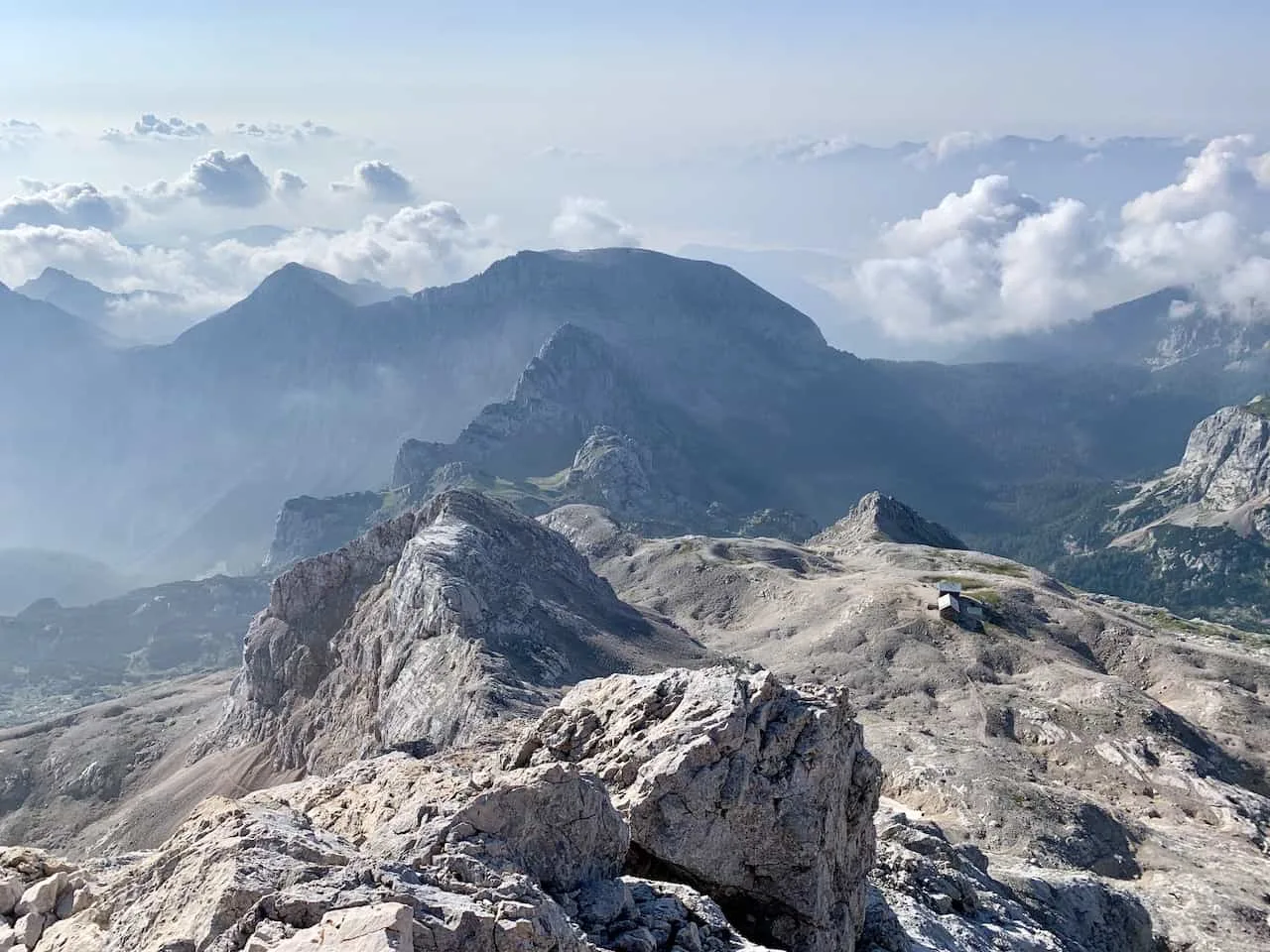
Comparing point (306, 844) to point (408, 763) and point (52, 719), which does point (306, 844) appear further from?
point (52, 719)

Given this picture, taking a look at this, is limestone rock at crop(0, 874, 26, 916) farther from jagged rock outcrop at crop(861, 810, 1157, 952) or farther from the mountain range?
jagged rock outcrop at crop(861, 810, 1157, 952)

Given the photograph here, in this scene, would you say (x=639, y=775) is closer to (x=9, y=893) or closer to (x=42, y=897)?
(x=42, y=897)

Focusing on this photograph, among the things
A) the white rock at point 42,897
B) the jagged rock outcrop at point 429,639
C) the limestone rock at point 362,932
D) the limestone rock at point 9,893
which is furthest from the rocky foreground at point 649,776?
the limestone rock at point 9,893

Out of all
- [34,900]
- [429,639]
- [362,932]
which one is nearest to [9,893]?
[34,900]

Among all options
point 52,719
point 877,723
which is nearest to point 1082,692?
point 877,723

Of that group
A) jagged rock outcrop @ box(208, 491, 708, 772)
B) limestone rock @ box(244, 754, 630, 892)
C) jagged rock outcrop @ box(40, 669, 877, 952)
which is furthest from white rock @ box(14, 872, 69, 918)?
jagged rock outcrop @ box(208, 491, 708, 772)

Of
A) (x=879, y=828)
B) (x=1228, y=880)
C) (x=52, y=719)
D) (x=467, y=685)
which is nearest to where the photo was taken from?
(x=879, y=828)
